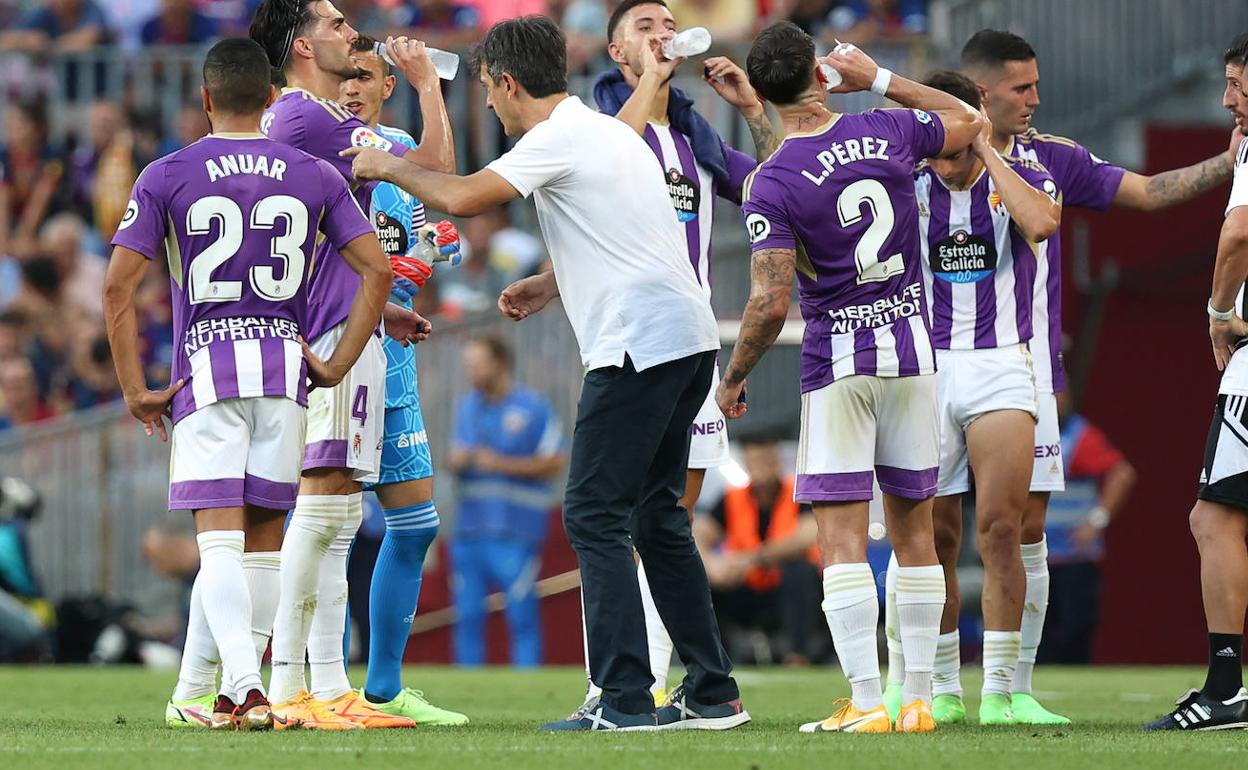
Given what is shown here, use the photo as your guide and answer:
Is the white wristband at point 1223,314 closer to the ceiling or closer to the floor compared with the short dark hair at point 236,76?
closer to the floor

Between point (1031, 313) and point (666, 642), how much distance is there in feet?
6.74

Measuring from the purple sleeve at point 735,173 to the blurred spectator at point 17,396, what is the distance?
338 inches

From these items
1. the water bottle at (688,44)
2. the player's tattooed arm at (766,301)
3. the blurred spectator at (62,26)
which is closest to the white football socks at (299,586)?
the player's tattooed arm at (766,301)

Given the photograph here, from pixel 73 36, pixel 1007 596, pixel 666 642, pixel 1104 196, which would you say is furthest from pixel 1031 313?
pixel 73 36

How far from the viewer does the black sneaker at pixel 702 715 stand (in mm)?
6867

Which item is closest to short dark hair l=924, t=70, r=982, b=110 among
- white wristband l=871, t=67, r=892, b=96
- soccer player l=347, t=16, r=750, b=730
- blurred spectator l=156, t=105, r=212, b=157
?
white wristband l=871, t=67, r=892, b=96

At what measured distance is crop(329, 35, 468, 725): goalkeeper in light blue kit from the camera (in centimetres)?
764

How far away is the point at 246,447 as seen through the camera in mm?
6562

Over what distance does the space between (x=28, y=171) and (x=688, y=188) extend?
9.88 m

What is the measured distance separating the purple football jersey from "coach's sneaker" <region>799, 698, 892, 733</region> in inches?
92.9

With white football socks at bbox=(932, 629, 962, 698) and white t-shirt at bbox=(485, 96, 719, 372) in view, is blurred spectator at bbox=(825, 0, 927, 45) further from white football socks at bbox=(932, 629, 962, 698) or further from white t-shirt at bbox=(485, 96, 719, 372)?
white t-shirt at bbox=(485, 96, 719, 372)

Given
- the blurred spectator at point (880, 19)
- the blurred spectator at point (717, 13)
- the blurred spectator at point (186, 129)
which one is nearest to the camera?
the blurred spectator at point (880, 19)

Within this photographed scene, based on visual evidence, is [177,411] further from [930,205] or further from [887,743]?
[930,205]

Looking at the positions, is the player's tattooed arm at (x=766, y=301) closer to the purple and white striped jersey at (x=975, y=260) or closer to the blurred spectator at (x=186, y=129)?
the purple and white striped jersey at (x=975, y=260)
